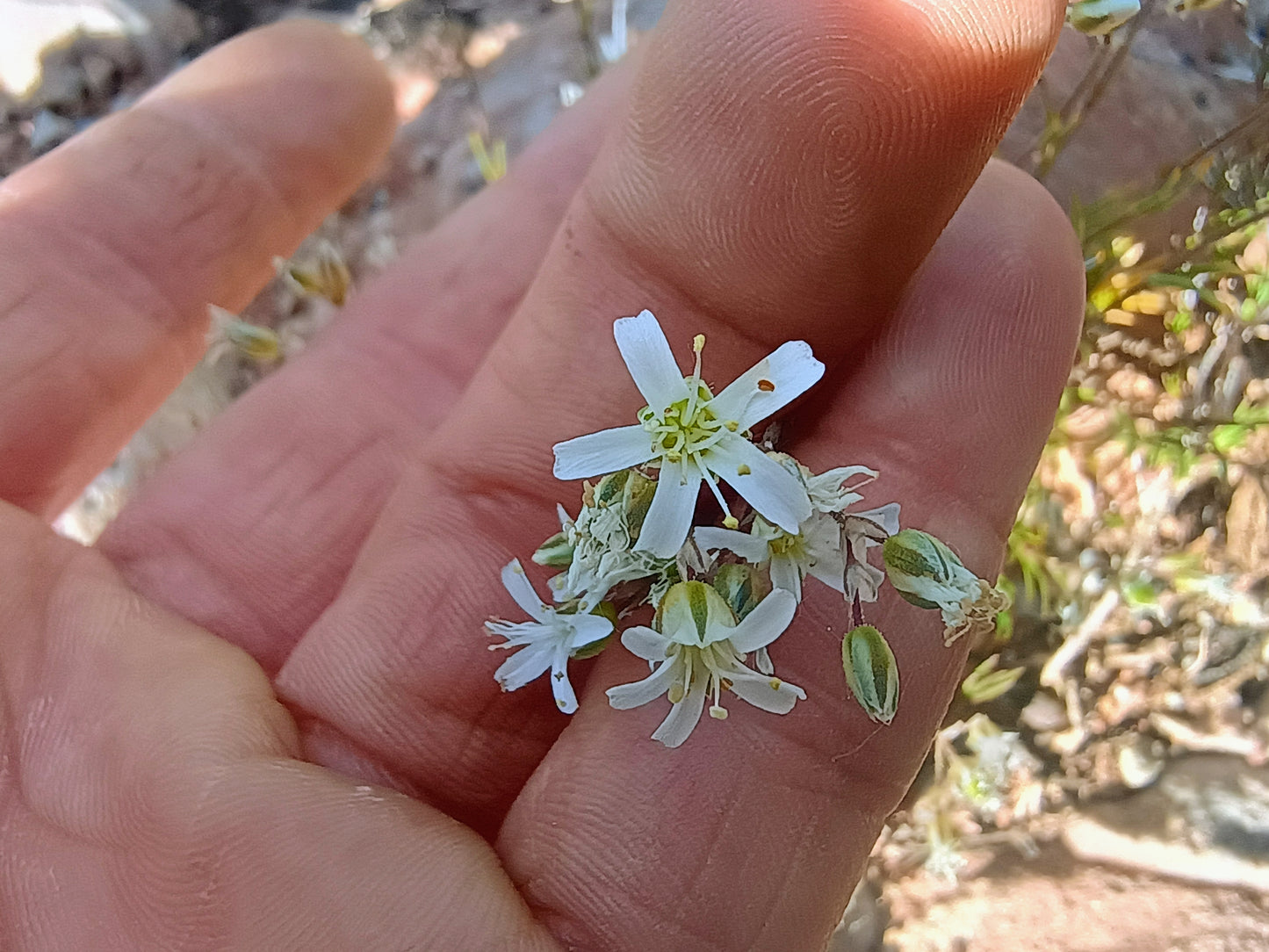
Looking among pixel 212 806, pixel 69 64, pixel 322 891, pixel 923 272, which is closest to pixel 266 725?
pixel 212 806

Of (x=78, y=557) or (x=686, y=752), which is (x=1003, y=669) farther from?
(x=78, y=557)

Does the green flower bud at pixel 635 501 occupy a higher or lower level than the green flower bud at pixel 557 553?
higher

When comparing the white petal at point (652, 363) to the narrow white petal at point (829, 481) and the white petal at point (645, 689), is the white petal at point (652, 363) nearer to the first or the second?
the narrow white petal at point (829, 481)

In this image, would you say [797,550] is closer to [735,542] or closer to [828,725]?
[735,542]

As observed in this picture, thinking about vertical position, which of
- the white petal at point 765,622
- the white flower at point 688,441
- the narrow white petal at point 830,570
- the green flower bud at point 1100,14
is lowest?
the narrow white petal at point 830,570

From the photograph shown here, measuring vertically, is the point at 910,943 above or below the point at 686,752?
below

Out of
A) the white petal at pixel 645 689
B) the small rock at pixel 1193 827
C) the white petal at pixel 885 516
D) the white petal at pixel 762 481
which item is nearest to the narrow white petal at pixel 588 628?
the white petal at pixel 645 689

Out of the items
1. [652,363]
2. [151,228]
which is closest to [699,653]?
[652,363]
